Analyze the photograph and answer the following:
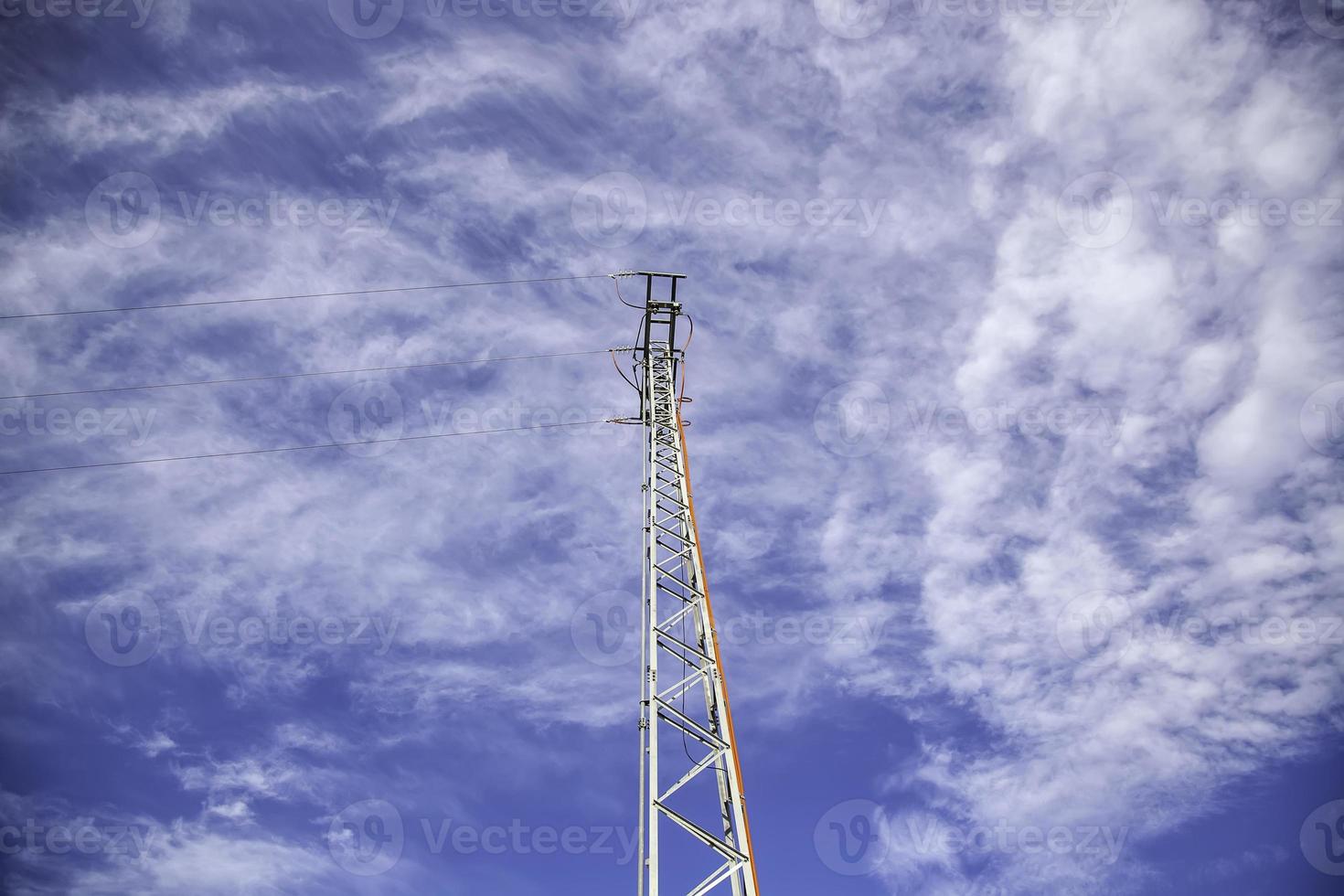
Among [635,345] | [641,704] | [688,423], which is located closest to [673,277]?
[635,345]

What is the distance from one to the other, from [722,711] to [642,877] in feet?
10.3

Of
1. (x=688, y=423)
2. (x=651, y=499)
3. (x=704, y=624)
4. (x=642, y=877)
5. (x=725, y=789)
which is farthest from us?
(x=688, y=423)

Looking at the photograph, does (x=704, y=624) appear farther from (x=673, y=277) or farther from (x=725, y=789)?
(x=673, y=277)

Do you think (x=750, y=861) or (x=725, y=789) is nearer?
(x=750, y=861)

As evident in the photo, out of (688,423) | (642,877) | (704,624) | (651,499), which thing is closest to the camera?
(642,877)

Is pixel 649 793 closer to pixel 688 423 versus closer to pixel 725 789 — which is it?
pixel 725 789

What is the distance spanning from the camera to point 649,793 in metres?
13.2

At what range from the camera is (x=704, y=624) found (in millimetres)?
15742

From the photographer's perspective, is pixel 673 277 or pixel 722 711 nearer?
pixel 722 711

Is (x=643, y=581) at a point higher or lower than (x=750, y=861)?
higher

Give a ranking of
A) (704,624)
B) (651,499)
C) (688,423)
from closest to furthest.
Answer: (704,624) < (651,499) < (688,423)

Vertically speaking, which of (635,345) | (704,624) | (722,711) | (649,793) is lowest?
(649,793)

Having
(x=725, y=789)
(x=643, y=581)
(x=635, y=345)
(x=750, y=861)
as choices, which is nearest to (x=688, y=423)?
(x=635, y=345)

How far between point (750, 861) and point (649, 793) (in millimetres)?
1904
